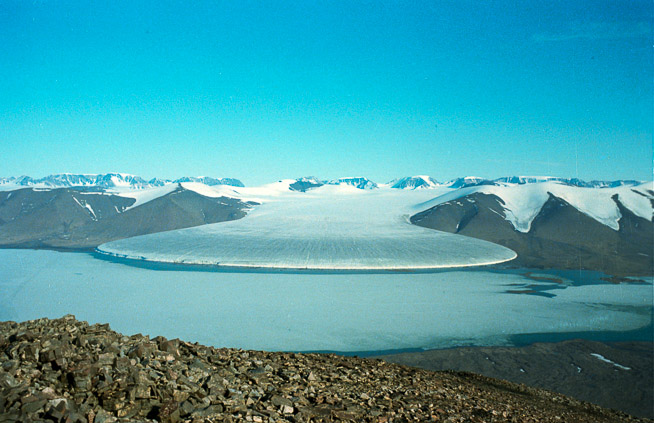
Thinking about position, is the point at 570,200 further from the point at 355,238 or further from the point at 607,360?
the point at 607,360

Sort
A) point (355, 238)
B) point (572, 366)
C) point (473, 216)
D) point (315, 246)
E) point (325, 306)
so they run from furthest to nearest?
point (473, 216) < point (355, 238) < point (315, 246) < point (325, 306) < point (572, 366)

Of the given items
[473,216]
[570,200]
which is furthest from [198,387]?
[570,200]

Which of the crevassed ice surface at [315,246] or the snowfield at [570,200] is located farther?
the snowfield at [570,200]

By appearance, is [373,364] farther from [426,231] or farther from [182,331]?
[426,231]

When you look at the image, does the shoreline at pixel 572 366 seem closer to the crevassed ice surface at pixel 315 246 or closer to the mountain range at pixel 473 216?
the crevassed ice surface at pixel 315 246

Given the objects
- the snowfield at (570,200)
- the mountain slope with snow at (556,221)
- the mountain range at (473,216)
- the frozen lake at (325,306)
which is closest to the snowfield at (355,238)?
the snowfield at (570,200)

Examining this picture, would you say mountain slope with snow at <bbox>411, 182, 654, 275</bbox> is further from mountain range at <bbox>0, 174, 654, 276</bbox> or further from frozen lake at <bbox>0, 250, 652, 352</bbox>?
frozen lake at <bbox>0, 250, 652, 352</bbox>
